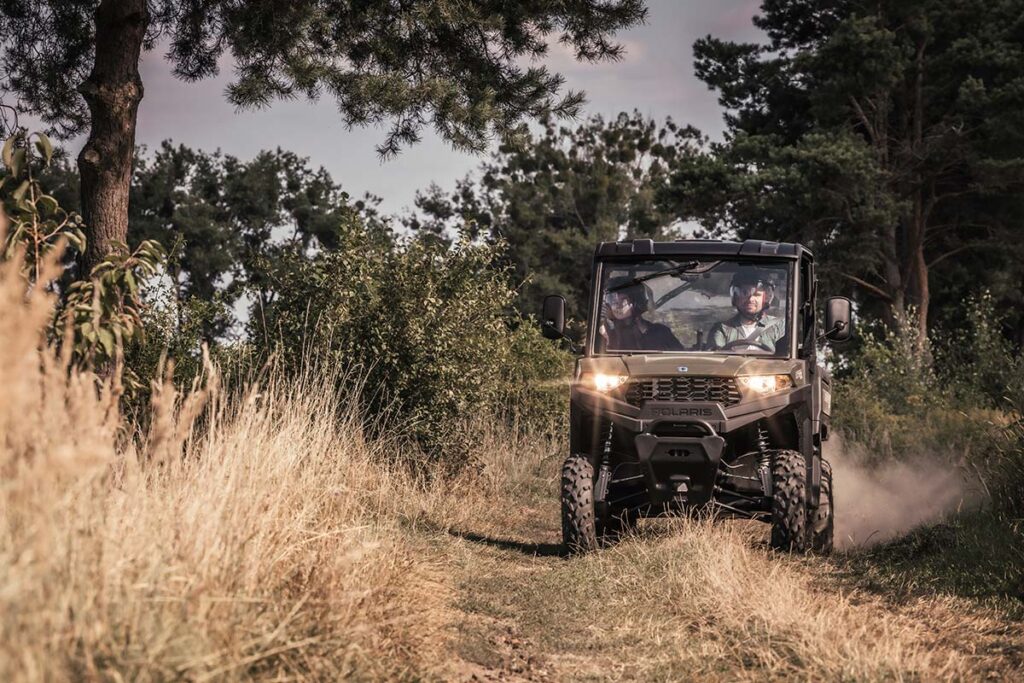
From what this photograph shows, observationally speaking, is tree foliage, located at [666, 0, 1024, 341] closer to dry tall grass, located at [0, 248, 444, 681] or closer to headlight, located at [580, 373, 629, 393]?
headlight, located at [580, 373, 629, 393]

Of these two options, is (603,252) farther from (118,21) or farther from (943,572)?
(118,21)

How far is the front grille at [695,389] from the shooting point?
899cm

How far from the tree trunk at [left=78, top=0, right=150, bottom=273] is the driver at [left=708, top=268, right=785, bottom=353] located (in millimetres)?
5155

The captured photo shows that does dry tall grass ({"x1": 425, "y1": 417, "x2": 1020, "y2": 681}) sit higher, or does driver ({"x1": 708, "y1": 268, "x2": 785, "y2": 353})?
driver ({"x1": 708, "y1": 268, "x2": 785, "y2": 353})

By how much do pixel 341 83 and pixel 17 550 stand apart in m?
9.83

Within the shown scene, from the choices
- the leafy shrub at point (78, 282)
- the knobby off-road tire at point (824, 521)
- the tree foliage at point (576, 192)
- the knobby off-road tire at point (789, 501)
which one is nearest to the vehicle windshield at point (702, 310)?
the knobby off-road tire at point (789, 501)

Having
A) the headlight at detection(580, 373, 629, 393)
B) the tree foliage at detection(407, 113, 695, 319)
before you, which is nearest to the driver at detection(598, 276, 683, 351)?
the headlight at detection(580, 373, 629, 393)

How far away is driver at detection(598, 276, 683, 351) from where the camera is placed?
971cm

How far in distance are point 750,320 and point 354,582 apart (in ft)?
16.6

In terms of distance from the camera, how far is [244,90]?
12.6 metres

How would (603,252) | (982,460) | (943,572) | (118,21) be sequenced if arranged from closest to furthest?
(943,572), (603,252), (118,21), (982,460)

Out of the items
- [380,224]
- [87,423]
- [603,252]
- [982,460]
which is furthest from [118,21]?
[982,460]

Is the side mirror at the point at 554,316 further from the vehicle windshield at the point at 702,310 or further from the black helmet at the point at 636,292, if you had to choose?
the black helmet at the point at 636,292

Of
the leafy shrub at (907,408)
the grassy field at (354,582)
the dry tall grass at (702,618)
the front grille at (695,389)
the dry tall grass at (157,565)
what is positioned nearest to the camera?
the dry tall grass at (157,565)
